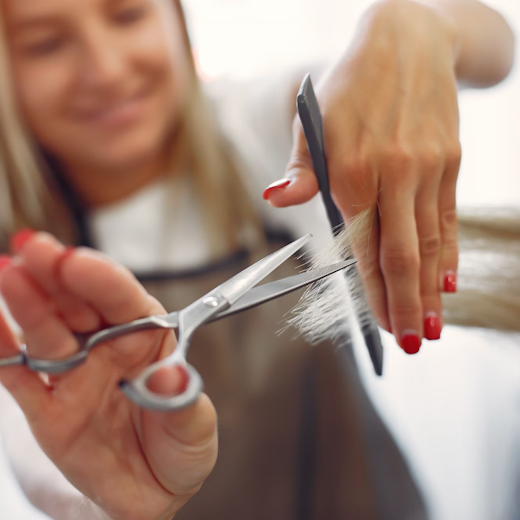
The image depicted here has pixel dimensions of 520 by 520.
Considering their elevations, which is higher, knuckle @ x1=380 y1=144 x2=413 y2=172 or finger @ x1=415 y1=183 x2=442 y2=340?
knuckle @ x1=380 y1=144 x2=413 y2=172

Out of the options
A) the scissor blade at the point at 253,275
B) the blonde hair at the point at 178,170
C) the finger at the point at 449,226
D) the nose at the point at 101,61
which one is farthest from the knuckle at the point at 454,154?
the nose at the point at 101,61

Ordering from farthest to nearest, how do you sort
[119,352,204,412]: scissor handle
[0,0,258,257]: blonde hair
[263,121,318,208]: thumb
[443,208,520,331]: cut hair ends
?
[0,0,258,257]: blonde hair
[443,208,520,331]: cut hair ends
[263,121,318,208]: thumb
[119,352,204,412]: scissor handle

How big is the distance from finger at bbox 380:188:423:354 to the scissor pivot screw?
0.41 feet

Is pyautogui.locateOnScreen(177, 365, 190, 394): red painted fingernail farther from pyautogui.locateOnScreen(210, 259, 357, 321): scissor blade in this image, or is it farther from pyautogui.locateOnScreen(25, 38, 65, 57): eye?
pyautogui.locateOnScreen(25, 38, 65, 57): eye

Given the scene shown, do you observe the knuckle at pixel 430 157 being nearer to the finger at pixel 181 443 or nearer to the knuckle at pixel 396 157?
the knuckle at pixel 396 157

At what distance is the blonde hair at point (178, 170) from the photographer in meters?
0.51

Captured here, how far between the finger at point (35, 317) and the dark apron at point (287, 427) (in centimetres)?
15

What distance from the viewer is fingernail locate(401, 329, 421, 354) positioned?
1.13 feet

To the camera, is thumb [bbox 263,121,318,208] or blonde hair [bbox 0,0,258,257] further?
blonde hair [bbox 0,0,258,257]

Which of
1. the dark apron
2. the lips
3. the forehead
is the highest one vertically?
the forehead

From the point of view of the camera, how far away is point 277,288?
279mm

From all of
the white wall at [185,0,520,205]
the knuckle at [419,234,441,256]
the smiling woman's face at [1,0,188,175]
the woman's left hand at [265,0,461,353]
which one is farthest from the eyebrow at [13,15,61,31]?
the knuckle at [419,234,441,256]

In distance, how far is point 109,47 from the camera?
0.45m

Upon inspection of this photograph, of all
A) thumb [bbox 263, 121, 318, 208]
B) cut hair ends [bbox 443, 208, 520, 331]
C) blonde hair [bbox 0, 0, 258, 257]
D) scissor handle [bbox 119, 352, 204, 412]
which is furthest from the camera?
blonde hair [bbox 0, 0, 258, 257]
